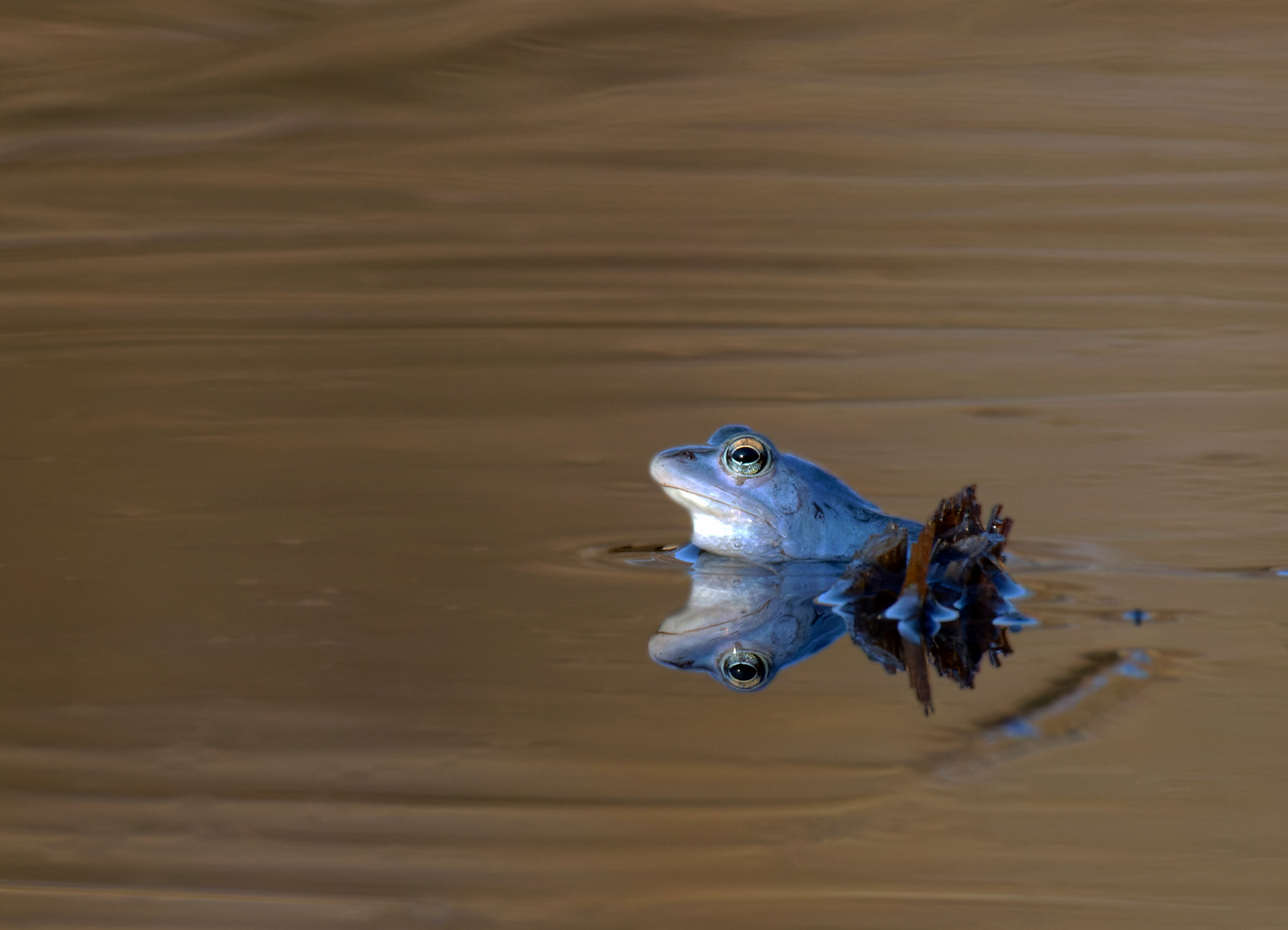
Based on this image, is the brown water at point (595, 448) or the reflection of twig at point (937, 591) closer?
the brown water at point (595, 448)

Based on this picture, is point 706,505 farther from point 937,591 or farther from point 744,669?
point 744,669

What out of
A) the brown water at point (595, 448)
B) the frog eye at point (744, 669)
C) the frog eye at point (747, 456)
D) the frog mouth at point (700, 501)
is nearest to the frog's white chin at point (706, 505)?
the frog mouth at point (700, 501)

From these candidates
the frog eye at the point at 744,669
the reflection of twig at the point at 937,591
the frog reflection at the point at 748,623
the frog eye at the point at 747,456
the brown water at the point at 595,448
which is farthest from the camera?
the frog eye at the point at 747,456

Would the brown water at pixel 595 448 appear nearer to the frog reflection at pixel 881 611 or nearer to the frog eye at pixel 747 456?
the frog reflection at pixel 881 611

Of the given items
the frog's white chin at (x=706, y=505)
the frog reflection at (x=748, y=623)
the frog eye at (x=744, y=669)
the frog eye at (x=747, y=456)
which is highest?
the frog eye at (x=747, y=456)

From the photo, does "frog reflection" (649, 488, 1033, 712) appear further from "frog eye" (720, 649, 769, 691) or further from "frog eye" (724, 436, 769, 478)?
"frog eye" (724, 436, 769, 478)

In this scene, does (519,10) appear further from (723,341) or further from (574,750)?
(574,750)

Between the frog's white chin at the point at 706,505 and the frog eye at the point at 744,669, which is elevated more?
the frog's white chin at the point at 706,505

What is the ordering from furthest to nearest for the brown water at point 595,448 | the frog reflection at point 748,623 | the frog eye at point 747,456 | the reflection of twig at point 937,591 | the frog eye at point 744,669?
the frog eye at point 747,456, the reflection of twig at point 937,591, the frog reflection at point 748,623, the frog eye at point 744,669, the brown water at point 595,448
